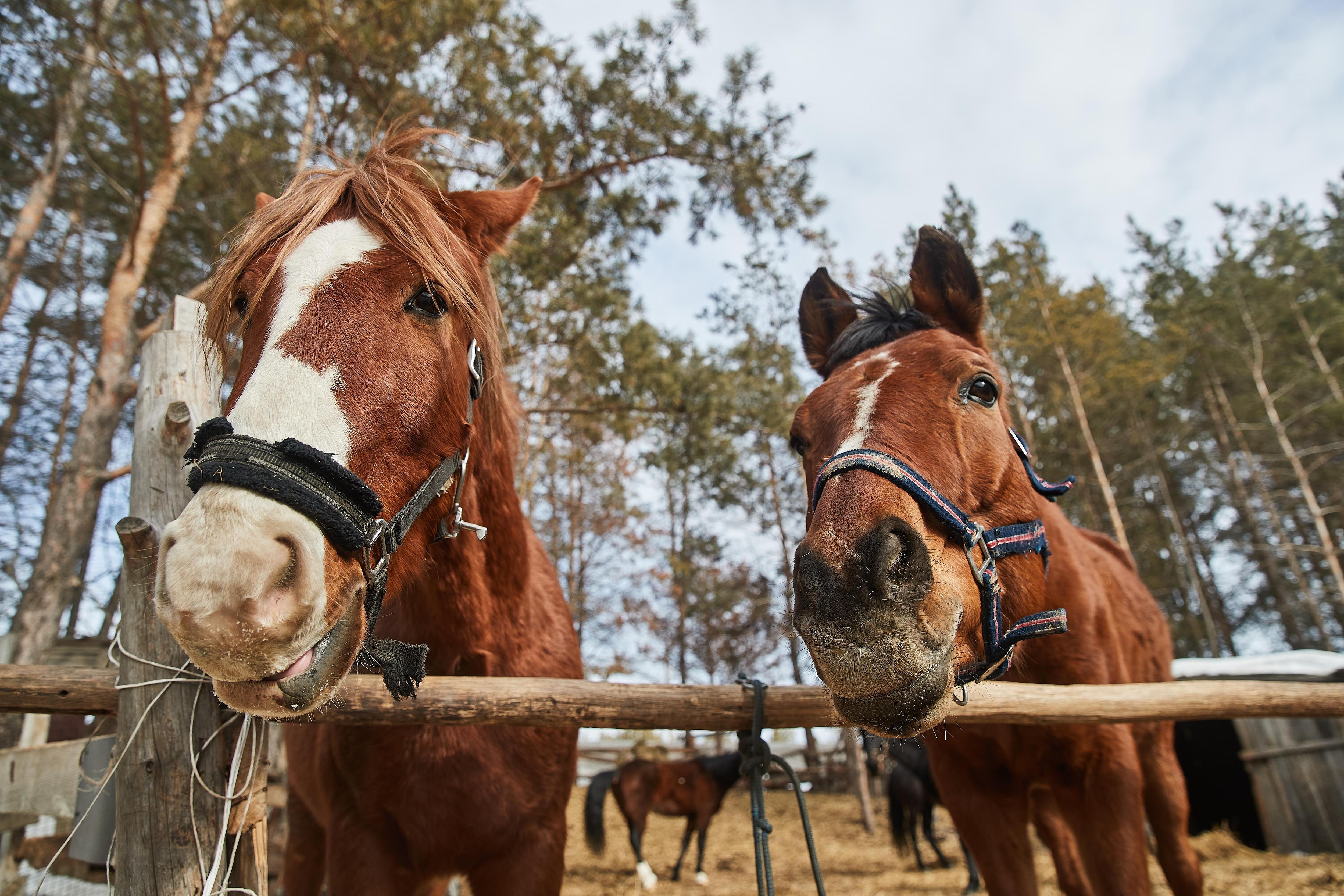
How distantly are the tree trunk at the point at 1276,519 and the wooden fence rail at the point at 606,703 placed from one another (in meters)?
18.7

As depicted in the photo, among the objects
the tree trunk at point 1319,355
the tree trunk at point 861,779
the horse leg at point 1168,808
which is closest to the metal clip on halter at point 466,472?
the horse leg at point 1168,808

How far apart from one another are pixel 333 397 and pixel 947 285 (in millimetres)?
2194

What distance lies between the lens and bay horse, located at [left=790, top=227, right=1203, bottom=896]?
151 cm

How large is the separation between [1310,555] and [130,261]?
31.8 meters

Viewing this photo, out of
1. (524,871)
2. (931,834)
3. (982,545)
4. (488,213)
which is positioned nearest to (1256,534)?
(931,834)

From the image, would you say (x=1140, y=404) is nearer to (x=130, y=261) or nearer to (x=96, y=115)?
(x=130, y=261)

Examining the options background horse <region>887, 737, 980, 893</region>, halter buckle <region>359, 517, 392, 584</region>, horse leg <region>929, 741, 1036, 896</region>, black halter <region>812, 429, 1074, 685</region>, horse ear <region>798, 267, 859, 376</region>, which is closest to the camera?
halter buckle <region>359, 517, 392, 584</region>

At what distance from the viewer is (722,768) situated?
11.3 m

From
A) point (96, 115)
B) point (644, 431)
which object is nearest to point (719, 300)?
point (644, 431)

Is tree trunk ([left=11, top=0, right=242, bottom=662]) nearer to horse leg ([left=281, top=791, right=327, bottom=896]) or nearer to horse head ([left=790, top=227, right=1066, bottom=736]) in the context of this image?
horse leg ([left=281, top=791, right=327, bottom=896])

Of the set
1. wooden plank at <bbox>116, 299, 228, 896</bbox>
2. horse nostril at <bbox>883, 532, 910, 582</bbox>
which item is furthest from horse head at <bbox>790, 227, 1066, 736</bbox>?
wooden plank at <bbox>116, 299, 228, 896</bbox>

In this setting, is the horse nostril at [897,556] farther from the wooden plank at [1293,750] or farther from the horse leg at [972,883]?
the wooden plank at [1293,750]

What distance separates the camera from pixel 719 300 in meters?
16.3

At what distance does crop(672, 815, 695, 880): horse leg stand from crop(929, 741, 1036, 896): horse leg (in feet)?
25.9
